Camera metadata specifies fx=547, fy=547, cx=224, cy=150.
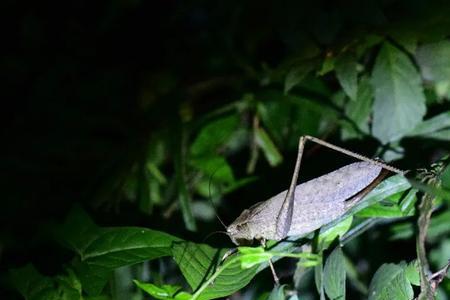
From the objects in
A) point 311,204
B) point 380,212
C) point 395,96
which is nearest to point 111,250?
point 311,204

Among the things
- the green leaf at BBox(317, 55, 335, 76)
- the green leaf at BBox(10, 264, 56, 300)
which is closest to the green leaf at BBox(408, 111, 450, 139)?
the green leaf at BBox(317, 55, 335, 76)

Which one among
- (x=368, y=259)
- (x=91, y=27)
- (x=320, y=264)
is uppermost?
(x=91, y=27)

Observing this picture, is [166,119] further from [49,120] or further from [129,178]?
[49,120]

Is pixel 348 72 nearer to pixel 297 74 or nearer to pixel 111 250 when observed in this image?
pixel 297 74

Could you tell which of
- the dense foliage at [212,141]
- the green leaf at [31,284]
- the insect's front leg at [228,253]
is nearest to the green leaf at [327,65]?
the dense foliage at [212,141]

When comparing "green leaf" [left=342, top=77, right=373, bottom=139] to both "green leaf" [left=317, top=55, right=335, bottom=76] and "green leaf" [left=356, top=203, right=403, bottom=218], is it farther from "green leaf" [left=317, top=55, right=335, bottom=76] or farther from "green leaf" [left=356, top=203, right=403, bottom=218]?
"green leaf" [left=356, top=203, right=403, bottom=218]

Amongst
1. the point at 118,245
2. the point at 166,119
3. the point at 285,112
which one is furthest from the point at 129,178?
the point at 118,245
